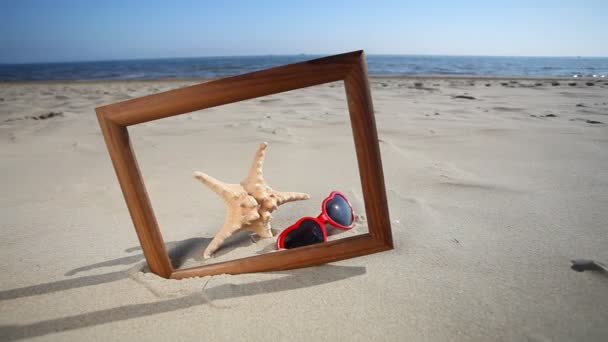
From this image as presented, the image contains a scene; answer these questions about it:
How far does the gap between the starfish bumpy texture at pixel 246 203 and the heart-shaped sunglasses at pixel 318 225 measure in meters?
0.12

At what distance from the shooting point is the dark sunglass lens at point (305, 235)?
143 cm

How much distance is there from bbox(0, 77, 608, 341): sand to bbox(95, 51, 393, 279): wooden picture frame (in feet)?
0.23

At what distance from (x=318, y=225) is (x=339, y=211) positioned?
14cm

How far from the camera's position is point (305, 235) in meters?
1.46

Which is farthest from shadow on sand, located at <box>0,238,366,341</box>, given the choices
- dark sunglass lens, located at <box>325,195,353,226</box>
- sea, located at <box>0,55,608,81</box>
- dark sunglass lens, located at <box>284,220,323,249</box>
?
sea, located at <box>0,55,608,81</box>

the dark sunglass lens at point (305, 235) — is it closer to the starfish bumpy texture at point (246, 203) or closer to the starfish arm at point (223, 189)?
the starfish bumpy texture at point (246, 203)

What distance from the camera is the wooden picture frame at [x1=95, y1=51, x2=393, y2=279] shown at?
3.12ft

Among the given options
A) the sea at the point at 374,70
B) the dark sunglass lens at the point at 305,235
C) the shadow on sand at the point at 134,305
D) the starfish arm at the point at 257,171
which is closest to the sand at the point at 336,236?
the shadow on sand at the point at 134,305

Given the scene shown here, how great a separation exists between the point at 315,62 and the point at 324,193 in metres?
1.16

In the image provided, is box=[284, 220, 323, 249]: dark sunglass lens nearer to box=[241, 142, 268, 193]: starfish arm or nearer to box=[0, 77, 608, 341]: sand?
box=[0, 77, 608, 341]: sand

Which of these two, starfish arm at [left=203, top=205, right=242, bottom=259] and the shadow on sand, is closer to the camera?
the shadow on sand

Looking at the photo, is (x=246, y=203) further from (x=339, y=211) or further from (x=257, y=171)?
(x=339, y=211)

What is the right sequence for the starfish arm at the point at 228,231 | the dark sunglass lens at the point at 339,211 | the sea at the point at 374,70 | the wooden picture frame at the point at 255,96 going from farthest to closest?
the sea at the point at 374,70, the dark sunglass lens at the point at 339,211, the starfish arm at the point at 228,231, the wooden picture frame at the point at 255,96

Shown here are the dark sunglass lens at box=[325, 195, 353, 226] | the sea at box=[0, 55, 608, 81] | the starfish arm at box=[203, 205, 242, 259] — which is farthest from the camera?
the sea at box=[0, 55, 608, 81]
